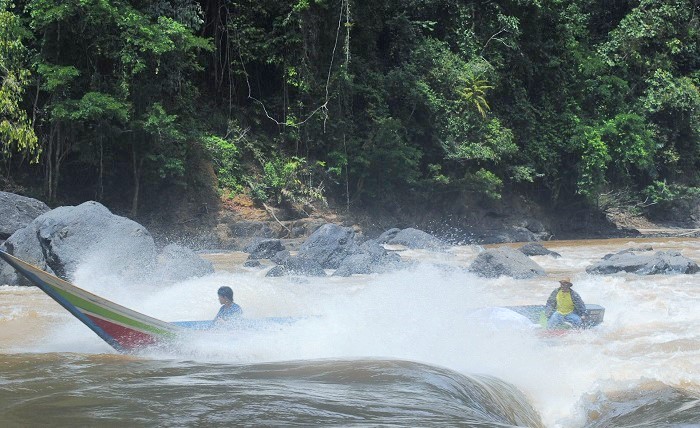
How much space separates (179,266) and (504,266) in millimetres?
6432

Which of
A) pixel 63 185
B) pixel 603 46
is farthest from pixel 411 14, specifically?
pixel 63 185

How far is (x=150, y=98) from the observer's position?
20.8 metres

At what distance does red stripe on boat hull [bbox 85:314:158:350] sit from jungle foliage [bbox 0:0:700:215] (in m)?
11.6

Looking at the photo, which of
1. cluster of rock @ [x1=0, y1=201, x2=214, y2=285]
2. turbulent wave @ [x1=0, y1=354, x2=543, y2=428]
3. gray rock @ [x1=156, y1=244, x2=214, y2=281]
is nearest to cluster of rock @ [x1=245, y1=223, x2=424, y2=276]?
gray rock @ [x1=156, y1=244, x2=214, y2=281]

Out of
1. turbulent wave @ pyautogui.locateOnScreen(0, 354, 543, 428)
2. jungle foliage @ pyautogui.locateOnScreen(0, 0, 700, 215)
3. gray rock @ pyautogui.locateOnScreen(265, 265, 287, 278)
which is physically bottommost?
turbulent wave @ pyautogui.locateOnScreen(0, 354, 543, 428)

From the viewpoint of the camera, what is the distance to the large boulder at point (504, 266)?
51.7ft

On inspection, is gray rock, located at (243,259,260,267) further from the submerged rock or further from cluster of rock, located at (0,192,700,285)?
the submerged rock

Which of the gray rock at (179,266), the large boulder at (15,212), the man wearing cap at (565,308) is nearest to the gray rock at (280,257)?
the gray rock at (179,266)

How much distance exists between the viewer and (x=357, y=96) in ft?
84.2

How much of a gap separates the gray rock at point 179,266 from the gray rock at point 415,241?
7.64 m

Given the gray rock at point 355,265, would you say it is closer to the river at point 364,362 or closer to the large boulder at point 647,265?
the river at point 364,362

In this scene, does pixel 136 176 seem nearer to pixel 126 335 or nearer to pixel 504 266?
pixel 504 266

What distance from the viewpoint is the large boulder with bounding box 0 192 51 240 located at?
15.1m

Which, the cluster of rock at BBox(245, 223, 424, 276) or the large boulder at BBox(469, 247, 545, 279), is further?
the cluster of rock at BBox(245, 223, 424, 276)
